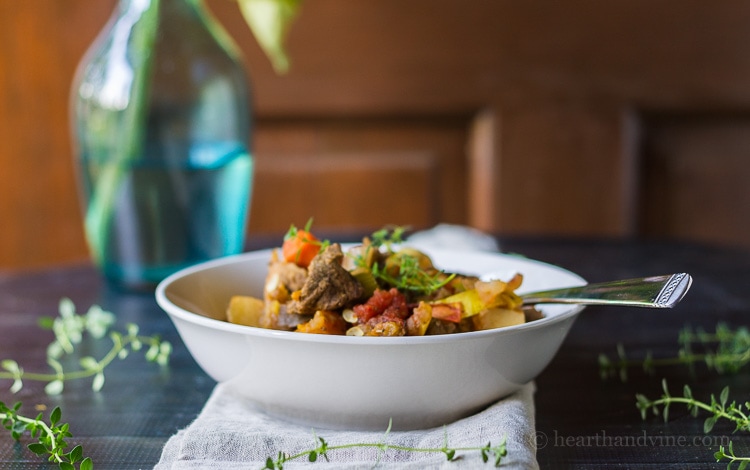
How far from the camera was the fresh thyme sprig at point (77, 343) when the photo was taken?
36.0 inches

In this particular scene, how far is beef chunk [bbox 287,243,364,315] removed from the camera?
77 cm

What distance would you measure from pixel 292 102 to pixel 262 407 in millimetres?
1912

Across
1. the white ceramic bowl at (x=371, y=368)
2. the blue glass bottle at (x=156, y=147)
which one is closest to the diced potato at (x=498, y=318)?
the white ceramic bowl at (x=371, y=368)

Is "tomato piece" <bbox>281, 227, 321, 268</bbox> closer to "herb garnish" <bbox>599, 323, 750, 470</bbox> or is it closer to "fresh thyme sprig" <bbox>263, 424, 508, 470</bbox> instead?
"fresh thyme sprig" <bbox>263, 424, 508, 470</bbox>

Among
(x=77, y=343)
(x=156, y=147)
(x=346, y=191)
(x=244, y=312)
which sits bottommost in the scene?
(x=346, y=191)

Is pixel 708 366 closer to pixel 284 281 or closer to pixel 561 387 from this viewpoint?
pixel 561 387

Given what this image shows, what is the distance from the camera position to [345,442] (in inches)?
26.7

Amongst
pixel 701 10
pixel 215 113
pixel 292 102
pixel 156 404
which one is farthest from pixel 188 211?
pixel 701 10

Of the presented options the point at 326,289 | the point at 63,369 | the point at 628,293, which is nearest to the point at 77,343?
the point at 63,369

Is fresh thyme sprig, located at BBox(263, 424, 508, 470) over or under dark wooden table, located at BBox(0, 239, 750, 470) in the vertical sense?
over


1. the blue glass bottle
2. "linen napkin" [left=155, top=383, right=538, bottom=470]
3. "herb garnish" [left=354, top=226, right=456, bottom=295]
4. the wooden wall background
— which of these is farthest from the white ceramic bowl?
the wooden wall background

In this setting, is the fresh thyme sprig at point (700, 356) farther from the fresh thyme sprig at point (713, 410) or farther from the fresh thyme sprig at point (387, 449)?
the fresh thyme sprig at point (387, 449)

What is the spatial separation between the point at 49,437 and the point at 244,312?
0.78 feet

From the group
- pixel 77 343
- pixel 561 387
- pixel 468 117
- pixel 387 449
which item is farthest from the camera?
pixel 468 117
